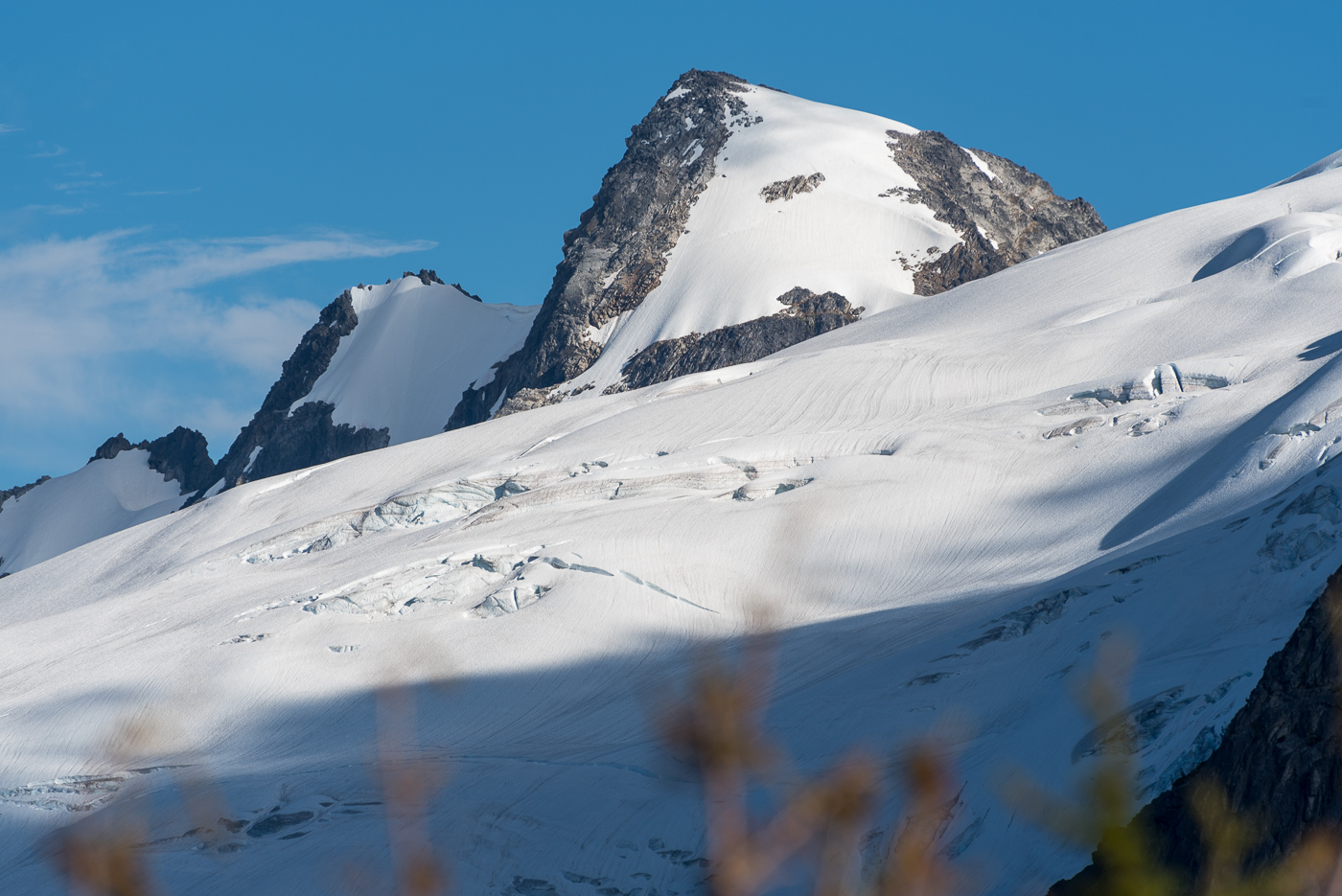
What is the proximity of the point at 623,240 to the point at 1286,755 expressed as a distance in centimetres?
8696

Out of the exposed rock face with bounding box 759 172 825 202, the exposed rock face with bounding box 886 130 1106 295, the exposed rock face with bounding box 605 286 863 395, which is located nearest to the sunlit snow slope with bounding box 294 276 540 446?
the exposed rock face with bounding box 605 286 863 395

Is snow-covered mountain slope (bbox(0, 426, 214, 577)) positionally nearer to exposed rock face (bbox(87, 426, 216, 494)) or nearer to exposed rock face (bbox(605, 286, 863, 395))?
exposed rock face (bbox(87, 426, 216, 494))

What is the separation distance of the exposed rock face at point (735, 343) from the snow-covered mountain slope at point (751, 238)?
0.10 meters

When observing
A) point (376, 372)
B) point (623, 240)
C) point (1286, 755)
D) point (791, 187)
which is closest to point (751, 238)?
point (791, 187)

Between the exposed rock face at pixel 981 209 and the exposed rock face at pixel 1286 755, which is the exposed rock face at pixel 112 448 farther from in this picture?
the exposed rock face at pixel 1286 755

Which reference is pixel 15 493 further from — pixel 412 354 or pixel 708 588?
pixel 708 588

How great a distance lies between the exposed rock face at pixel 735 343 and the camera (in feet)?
265

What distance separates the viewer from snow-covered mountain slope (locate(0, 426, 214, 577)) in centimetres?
10481

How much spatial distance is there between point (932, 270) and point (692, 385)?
1530 inches

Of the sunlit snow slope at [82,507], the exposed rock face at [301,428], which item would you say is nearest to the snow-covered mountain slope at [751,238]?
the exposed rock face at [301,428]

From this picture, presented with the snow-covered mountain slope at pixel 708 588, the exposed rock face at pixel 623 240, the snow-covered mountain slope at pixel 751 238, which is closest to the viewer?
the snow-covered mountain slope at pixel 708 588

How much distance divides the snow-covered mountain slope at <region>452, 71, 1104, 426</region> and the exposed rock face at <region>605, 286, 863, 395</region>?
10 centimetres

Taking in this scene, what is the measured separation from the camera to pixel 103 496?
112 m

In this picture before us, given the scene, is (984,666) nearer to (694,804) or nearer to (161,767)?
(694,804)
